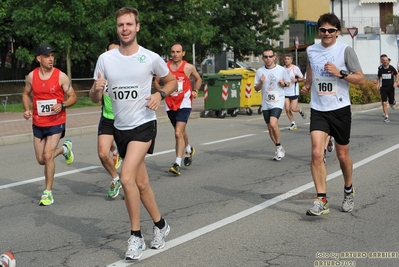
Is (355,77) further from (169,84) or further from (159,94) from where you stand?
(159,94)

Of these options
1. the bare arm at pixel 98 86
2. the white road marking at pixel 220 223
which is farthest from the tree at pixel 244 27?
the bare arm at pixel 98 86

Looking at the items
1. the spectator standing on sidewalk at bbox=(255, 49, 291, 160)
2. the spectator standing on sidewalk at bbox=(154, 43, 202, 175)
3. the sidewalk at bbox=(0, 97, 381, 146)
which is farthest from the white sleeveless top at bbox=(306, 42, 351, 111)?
the sidewalk at bbox=(0, 97, 381, 146)

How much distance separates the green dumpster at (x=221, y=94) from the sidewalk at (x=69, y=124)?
2.22ft

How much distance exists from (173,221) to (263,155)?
641 centimetres

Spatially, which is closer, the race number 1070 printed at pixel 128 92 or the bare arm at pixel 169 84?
the race number 1070 printed at pixel 128 92

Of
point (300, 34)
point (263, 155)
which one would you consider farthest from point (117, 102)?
point (300, 34)

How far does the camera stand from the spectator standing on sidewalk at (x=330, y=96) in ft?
26.8

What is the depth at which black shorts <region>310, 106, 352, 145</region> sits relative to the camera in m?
8.32

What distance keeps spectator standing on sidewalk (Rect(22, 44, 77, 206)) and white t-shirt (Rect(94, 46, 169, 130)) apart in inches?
121

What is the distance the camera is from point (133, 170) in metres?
6.50

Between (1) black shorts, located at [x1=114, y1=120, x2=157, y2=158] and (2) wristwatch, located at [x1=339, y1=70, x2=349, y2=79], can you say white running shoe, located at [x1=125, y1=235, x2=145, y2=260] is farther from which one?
(2) wristwatch, located at [x1=339, y1=70, x2=349, y2=79]

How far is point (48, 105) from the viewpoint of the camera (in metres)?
9.80

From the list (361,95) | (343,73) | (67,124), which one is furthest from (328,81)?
(361,95)

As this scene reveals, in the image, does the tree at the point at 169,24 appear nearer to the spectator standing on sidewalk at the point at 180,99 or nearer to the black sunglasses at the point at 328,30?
the spectator standing on sidewalk at the point at 180,99
